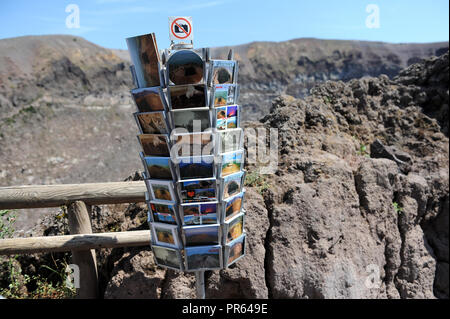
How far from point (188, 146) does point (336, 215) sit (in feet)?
5.57

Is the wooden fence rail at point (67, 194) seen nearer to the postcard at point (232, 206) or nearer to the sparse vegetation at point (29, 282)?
the sparse vegetation at point (29, 282)

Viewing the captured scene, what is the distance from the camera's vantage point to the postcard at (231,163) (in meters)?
2.38

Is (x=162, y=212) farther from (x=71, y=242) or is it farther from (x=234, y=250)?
(x=71, y=242)

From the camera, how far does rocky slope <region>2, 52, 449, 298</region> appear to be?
313 cm

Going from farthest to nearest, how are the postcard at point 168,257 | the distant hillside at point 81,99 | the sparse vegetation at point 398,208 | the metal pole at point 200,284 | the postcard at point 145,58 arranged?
the distant hillside at point 81,99 < the sparse vegetation at point 398,208 < the metal pole at point 200,284 < the postcard at point 168,257 < the postcard at point 145,58

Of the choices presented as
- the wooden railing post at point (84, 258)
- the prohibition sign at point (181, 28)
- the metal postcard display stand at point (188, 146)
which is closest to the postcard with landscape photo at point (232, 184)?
the metal postcard display stand at point (188, 146)

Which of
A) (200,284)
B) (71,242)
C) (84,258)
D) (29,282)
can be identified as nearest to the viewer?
(200,284)

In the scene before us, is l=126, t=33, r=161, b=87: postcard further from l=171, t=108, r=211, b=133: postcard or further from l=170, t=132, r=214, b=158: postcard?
l=170, t=132, r=214, b=158: postcard

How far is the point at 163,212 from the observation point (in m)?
2.48

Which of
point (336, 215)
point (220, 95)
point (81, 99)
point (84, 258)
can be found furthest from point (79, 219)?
point (81, 99)

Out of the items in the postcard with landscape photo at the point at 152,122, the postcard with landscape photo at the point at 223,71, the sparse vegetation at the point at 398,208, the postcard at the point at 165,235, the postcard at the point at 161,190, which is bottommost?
the sparse vegetation at the point at 398,208

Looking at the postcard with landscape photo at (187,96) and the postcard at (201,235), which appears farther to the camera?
the postcard at (201,235)

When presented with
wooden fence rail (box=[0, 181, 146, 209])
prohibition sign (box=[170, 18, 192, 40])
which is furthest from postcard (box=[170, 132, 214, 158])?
wooden fence rail (box=[0, 181, 146, 209])
